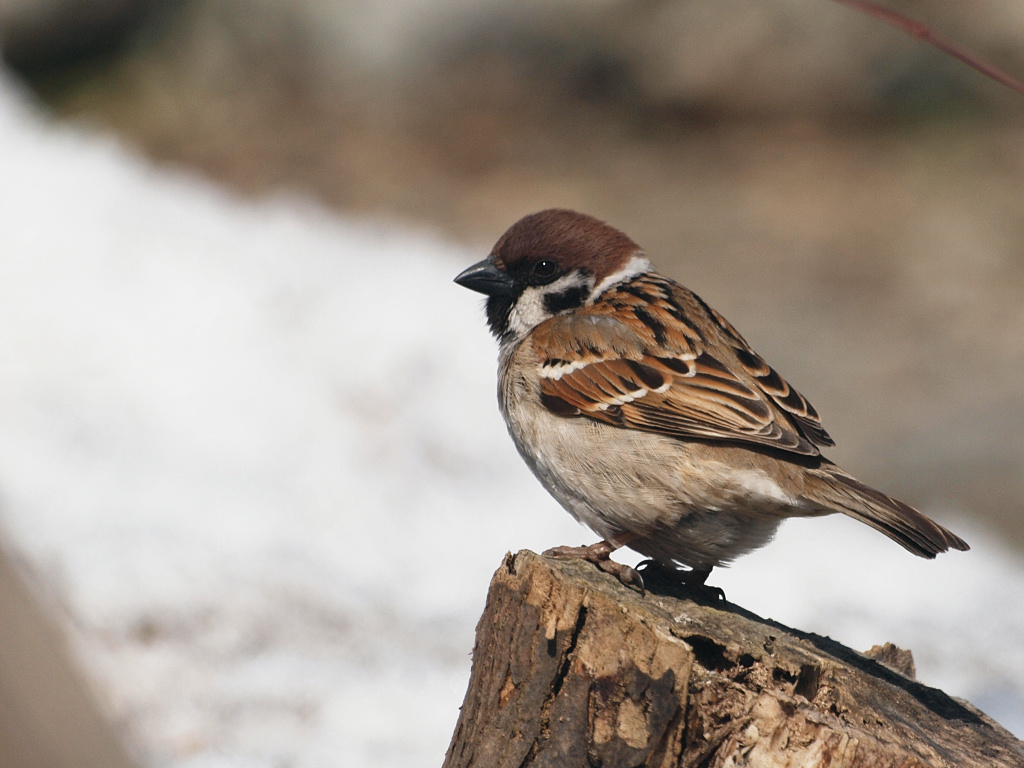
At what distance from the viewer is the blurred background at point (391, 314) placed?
3328mm

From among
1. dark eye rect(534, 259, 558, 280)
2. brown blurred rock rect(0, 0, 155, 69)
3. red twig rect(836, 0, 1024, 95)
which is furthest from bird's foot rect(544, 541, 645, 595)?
brown blurred rock rect(0, 0, 155, 69)

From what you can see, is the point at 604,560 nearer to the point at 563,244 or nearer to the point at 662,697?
the point at 662,697

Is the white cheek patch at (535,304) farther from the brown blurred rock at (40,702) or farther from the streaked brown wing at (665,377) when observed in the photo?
the brown blurred rock at (40,702)

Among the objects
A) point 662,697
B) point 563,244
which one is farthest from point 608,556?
point 563,244

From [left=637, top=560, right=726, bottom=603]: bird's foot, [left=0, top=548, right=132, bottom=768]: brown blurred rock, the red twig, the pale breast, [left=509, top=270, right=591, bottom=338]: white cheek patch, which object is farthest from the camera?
[left=509, top=270, right=591, bottom=338]: white cheek patch

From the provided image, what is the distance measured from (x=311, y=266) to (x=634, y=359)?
378 cm

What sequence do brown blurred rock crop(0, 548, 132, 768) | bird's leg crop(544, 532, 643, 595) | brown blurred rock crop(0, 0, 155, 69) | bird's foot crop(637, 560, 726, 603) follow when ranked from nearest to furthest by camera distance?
brown blurred rock crop(0, 548, 132, 768), bird's leg crop(544, 532, 643, 595), bird's foot crop(637, 560, 726, 603), brown blurred rock crop(0, 0, 155, 69)

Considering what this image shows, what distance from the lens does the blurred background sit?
3328mm

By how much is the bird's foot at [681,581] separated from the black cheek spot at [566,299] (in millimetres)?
782

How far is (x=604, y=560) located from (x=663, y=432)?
44 cm

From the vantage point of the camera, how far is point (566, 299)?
3166 millimetres

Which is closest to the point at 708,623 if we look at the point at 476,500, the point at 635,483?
the point at 635,483

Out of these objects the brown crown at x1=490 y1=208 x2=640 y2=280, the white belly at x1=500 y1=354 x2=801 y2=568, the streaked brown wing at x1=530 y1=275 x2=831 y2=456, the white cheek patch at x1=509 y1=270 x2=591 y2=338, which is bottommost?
the white belly at x1=500 y1=354 x2=801 y2=568

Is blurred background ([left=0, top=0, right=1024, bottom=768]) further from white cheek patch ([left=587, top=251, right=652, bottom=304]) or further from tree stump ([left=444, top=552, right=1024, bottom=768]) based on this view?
white cheek patch ([left=587, top=251, right=652, bottom=304])
